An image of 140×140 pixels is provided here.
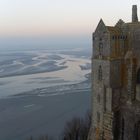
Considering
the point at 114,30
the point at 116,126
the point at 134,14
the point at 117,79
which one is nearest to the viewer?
the point at 116,126

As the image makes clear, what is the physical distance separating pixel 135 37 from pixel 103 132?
7.74m

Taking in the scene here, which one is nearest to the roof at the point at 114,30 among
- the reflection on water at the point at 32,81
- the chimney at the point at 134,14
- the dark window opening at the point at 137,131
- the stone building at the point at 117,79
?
the stone building at the point at 117,79

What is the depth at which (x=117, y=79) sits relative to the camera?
2462 centimetres

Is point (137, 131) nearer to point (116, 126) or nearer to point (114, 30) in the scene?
point (116, 126)

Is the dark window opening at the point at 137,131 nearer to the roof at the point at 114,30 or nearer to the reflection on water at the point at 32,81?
the roof at the point at 114,30

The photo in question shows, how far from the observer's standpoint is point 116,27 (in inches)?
999

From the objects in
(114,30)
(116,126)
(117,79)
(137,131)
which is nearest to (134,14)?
(114,30)

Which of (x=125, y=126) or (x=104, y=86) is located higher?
(x=104, y=86)

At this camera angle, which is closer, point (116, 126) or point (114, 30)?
point (116, 126)

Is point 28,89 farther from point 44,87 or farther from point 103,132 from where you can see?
point 103,132

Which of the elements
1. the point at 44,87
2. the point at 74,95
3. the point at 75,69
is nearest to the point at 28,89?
the point at 44,87

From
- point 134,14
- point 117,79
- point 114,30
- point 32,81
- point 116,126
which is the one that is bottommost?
point 32,81

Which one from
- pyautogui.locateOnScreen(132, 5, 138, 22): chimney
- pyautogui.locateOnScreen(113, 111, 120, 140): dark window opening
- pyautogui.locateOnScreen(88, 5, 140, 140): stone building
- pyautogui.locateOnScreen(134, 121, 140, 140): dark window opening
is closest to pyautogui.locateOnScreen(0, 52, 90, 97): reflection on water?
pyautogui.locateOnScreen(88, 5, 140, 140): stone building

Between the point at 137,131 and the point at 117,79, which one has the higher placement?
the point at 117,79
